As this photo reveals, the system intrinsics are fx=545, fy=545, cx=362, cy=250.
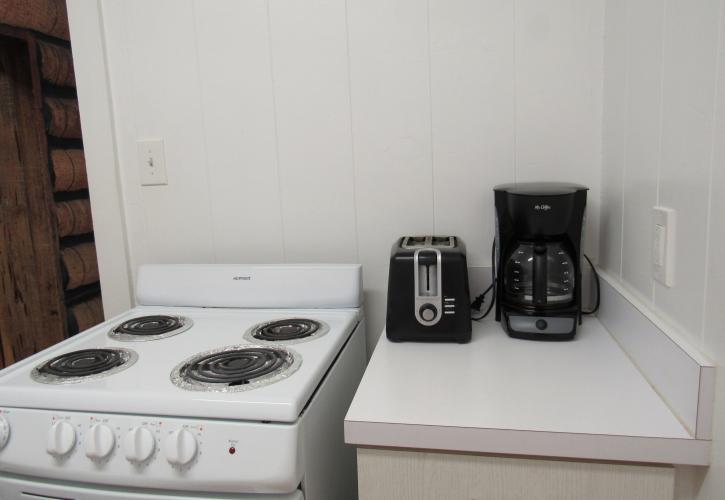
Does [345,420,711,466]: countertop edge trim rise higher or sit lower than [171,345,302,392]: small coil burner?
lower

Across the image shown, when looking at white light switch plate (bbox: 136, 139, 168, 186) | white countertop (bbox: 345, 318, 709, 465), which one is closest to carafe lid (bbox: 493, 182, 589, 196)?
white countertop (bbox: 345, 318, 709, 465)

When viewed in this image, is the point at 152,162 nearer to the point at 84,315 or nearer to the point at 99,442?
the point at 99,442

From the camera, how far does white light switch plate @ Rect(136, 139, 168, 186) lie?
1.51 meters

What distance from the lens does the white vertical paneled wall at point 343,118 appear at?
1297 mm

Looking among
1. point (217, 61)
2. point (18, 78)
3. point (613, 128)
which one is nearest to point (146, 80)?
point (217, 61)

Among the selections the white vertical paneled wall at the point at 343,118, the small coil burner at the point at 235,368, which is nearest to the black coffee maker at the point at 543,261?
the white vertical paneled wall at the point at 343,118

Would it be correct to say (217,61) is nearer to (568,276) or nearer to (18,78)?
(568,276)

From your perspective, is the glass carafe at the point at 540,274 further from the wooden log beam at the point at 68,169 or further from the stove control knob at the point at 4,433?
the wooden log beam at the point at 68,169

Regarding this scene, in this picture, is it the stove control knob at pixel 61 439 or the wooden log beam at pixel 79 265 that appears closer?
the stove control knob at pixel 61 439

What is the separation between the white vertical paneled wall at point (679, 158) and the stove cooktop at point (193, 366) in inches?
23.3

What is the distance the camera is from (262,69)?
4.68 feet

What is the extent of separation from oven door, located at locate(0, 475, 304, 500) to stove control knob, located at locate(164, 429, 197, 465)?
78 mm

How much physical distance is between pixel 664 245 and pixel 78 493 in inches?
40.7

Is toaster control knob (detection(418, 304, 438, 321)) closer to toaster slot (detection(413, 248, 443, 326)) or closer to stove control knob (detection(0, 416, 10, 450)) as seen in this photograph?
toaster slot (detection(413, 248, 443, 326))
